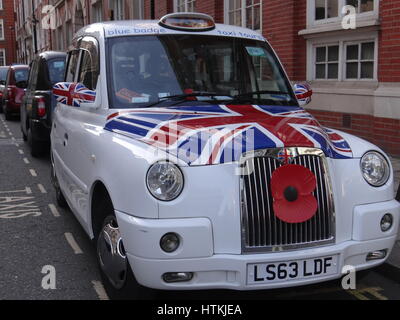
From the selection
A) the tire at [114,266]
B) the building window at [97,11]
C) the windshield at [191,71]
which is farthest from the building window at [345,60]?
the building window at [97,11]

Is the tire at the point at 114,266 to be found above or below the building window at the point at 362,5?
below

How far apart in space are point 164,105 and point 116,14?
69.4ft

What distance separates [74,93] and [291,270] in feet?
8.21

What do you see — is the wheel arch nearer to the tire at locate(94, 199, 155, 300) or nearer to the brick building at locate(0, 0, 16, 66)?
the tire at locate(94, 199, 155, 300)

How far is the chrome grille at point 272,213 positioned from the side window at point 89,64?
1869 mm

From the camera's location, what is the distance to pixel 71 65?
575cm

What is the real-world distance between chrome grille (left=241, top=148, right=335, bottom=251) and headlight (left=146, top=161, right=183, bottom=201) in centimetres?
A: 38

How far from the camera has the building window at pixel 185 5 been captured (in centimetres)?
1581

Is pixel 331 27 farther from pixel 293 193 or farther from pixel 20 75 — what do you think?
pixel 20 75

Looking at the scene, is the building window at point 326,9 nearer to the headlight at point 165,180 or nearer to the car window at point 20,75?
the headlight at point 165,180

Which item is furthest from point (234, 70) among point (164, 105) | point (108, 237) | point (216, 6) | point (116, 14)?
point (116, 14)

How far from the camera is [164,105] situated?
4.12 meters

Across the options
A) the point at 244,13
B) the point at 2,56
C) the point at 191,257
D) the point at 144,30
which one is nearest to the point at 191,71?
the point at 144,30
